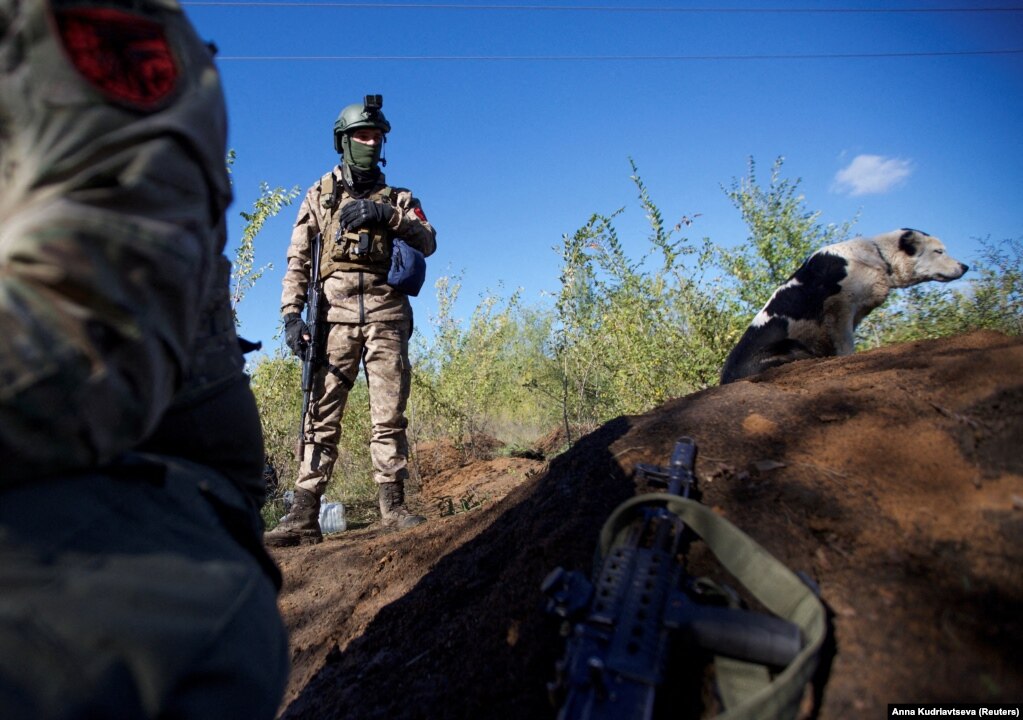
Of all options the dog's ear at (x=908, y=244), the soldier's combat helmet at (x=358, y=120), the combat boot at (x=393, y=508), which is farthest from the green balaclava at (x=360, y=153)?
the dog's ear at (x=908, y=244)

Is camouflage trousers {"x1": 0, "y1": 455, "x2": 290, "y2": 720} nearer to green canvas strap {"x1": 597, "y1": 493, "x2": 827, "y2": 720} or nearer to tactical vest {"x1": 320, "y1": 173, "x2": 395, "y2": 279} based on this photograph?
green canvas strap {"x1": 597, "y1": 493, "x2": 827, "y2": 720}

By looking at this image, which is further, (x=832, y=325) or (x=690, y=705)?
(x=832, y=325)

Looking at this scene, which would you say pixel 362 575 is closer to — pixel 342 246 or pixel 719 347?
pixel 342 246

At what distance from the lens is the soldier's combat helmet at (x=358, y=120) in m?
3.96

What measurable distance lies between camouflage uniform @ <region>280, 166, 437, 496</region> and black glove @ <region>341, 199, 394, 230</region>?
62 millimetres

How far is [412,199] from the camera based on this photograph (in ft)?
13.7

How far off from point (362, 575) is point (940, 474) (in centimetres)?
237

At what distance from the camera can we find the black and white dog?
533 cm

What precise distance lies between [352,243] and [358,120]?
2.72ft

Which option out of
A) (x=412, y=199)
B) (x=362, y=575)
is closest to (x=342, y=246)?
(x=412, y=199)

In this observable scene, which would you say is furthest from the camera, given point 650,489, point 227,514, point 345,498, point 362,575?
point 345,498

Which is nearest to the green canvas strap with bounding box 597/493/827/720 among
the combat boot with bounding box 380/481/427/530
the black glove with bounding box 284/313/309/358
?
the combat boot with bounding box 380/481/427/530

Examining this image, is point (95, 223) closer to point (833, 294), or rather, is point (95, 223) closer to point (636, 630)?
point (636, 630)

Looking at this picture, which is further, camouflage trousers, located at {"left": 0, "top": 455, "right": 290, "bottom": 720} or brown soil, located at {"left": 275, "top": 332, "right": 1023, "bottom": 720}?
brown soil, located at {"left": 275, "top": 332, "right": 1023, "bottom": 720}
